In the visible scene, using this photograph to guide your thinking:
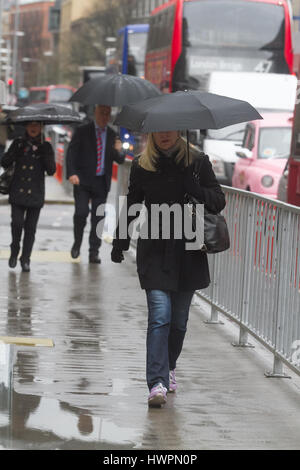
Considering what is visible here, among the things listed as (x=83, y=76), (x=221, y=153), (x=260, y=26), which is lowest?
(x=83, y=76)

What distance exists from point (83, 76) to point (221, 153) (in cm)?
3599

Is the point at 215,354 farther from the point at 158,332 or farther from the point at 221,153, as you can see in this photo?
the point at 221,153

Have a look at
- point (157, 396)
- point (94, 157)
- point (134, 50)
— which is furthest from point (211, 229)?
point (134, 50)

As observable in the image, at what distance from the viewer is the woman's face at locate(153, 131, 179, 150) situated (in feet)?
23.4

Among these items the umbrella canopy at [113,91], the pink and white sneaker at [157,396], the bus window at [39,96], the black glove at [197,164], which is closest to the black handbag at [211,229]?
the black glove at [197,164]

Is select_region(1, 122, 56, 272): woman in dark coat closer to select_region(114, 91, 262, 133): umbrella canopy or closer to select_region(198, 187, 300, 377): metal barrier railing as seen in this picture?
select_region(198, 187, 300, 377): metal barrier railing

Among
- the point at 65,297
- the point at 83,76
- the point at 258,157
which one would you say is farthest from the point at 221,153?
the point at 83,76

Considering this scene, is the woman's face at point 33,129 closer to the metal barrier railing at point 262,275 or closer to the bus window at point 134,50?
the metal barrier railing at point 262,275

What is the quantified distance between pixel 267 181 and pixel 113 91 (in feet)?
18.7

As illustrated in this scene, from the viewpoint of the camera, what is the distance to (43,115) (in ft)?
42.4

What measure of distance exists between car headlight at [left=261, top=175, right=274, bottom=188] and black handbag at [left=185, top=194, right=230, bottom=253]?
A: 12175mm

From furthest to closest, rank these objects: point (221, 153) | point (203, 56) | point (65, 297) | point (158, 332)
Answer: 1. point (203, 56)
2. point (221, 153)
3. point (65, 297)
4. point (158, 332)

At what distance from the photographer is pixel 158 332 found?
23.7ft

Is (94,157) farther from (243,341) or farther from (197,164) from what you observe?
(197,164)
